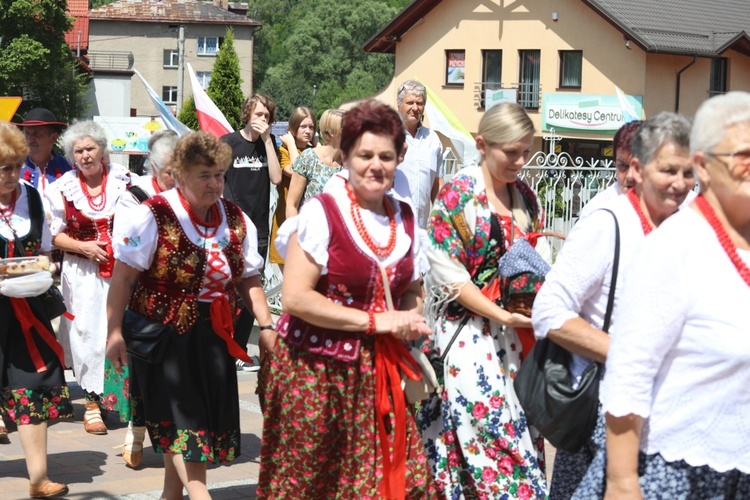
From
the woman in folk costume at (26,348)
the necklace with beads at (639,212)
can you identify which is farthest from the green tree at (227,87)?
the necklace with beads at (639,212)

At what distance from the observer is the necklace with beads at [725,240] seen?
292 cm

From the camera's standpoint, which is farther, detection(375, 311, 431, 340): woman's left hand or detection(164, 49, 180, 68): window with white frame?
detection(164, 49, 180, 68): window with white frame

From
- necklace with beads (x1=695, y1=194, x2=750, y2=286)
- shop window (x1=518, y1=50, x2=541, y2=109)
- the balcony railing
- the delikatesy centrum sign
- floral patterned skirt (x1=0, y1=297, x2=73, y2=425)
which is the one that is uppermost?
the balcony railing

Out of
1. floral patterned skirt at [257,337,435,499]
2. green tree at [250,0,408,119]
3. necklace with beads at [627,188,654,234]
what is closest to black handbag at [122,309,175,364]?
floral patterned skirt at [257,337,435,499]

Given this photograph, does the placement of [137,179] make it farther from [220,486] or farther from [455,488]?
[455,488]

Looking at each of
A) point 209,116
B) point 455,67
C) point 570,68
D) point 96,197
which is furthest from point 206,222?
point 455,67

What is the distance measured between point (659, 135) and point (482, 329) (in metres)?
1.28

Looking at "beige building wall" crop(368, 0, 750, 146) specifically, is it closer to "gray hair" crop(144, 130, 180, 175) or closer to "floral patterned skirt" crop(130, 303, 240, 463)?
"gray hair" crop(144, 130, 180, 175)

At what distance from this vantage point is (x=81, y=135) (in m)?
7.37

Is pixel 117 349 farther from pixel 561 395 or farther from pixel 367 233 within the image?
pixel 561 395

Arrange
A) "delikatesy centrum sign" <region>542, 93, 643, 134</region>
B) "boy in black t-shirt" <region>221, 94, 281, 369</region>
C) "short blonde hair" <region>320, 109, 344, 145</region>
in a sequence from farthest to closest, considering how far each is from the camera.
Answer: "delikatesy centrum sign" <region>542, 93, 643, 134</region> < "boy in black t-shirt" <region>221, 94, 281, 369</region> < "short blonde hair" <region>320, 109, 344, 145</region>

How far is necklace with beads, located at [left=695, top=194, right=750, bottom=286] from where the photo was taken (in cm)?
292

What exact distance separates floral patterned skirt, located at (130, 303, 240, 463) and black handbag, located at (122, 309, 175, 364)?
0.11 ft

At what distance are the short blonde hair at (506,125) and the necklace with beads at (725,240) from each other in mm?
1744
